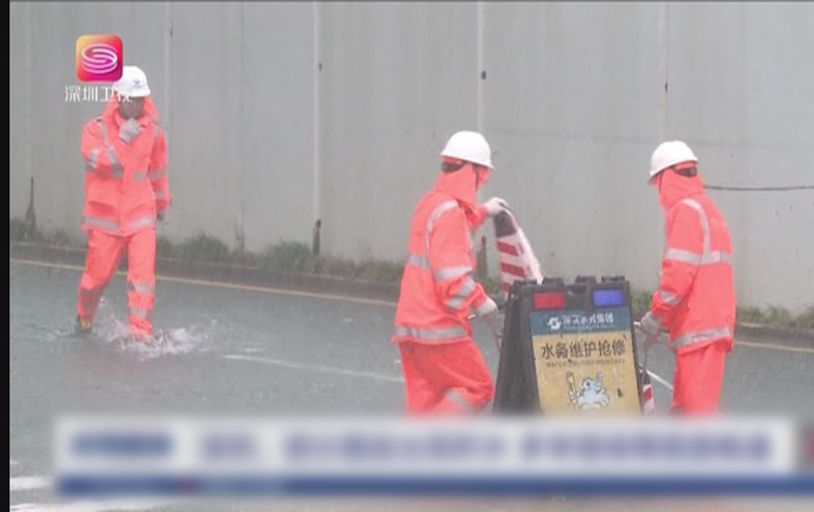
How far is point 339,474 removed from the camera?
2.37 metres

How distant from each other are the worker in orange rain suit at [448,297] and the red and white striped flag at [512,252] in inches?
6.1

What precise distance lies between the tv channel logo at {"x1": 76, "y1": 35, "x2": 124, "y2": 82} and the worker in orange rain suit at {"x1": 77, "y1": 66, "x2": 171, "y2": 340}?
15.4 ft

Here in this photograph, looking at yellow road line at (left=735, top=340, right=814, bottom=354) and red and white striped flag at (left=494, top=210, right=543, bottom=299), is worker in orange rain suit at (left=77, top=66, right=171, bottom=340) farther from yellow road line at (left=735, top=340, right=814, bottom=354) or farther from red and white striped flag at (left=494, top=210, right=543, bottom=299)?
red and white striped flag at (left=494, top=210, right=543, bottom=299)

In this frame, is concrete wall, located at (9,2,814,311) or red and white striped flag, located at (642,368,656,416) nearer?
red and white striped flag, located at (642,368,656,416)

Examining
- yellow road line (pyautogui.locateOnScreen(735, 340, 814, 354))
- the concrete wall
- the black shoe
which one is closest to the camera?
the black shoe

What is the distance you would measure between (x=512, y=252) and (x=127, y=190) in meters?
4.31

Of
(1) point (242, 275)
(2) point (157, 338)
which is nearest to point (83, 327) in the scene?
(2) point (157, 338)

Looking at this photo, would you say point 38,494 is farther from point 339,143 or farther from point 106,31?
point 106,31

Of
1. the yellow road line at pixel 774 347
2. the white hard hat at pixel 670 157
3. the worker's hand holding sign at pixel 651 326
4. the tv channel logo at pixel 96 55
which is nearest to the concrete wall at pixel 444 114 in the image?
the tv channel logo at pixel 96 55

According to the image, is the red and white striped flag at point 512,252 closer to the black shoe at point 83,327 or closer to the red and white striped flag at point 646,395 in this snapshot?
the red and white striped flag at point 646,395

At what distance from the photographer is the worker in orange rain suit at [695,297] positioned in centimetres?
740

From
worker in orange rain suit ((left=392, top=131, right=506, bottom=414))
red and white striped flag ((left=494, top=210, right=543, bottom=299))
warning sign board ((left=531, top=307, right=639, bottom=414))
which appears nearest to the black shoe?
red and white striped flag ((left=494, top=210, right=543, bottom=299))

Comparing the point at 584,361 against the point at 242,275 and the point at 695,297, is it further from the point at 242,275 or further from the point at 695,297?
the point at 242,275

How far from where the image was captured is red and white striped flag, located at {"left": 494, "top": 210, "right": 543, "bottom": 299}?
755cm
